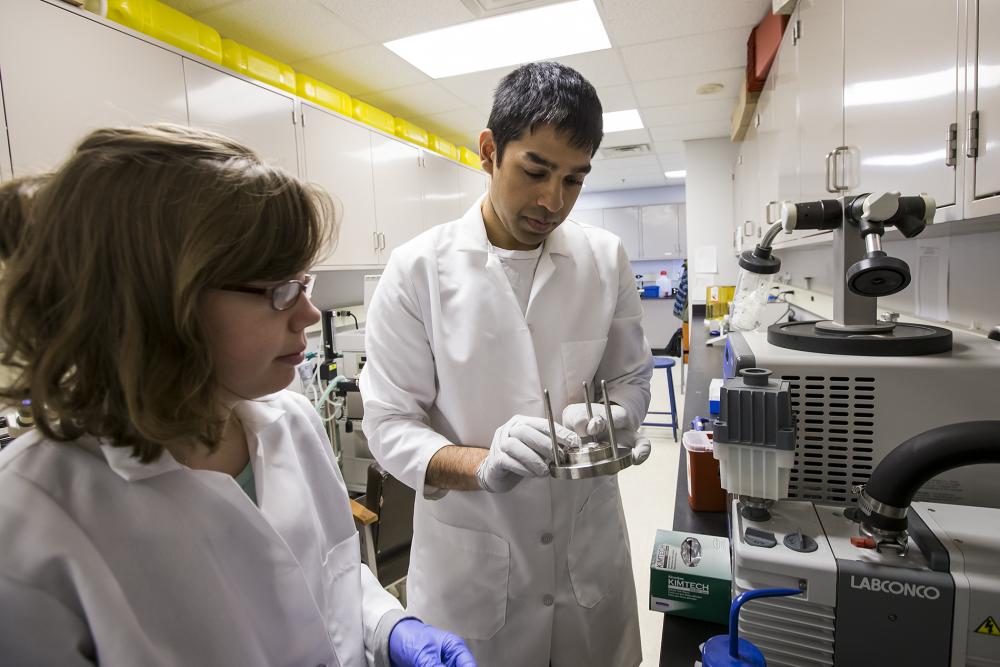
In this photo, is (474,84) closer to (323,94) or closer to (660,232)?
(323,94)

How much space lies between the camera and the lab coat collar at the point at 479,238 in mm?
1158

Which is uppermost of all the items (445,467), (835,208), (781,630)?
(835,208)

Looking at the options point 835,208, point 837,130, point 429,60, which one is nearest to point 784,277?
point 837,130

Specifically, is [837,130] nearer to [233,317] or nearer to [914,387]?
[914,387]

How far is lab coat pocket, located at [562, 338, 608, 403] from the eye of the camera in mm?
1154

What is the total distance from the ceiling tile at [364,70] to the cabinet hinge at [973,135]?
2.72 m

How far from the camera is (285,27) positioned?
8.79 ft

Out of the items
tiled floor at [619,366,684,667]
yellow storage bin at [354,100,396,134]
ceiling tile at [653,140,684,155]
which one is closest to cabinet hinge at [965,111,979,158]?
tiled floor at [619,366,684,667]

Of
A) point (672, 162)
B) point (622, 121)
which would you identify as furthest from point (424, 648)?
point (672, 162)

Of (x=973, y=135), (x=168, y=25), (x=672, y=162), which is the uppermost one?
(x=672, y=162)

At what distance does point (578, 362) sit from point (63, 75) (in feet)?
7.01

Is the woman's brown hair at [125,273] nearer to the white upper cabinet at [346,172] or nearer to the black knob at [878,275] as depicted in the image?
the black knob at [878,275]

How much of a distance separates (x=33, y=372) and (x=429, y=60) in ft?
10.0

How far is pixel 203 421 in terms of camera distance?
60 cm
